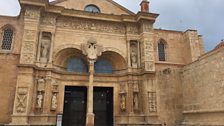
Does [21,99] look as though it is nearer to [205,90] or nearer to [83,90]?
[83,90]

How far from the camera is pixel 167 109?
14.7 m

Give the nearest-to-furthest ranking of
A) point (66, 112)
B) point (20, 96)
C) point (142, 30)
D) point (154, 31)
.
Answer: point (20, 96), point (66, 112), point (142, 30), point (154, 31)

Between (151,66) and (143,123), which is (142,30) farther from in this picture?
(143,123)

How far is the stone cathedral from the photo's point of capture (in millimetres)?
12289

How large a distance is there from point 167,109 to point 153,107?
1.67m

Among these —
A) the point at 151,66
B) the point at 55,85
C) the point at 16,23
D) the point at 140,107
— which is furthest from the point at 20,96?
the point at 151,66

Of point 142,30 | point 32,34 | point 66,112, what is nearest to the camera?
point 32,34

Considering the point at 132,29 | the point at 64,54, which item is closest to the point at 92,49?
the point at 64,54

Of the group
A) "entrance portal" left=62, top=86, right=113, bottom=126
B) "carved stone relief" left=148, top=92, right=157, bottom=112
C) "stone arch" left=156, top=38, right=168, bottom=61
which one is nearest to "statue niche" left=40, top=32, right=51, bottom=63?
"entrance portal" left=62, top=86, right=113, bottom=126

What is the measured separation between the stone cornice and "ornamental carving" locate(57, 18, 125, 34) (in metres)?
0.39

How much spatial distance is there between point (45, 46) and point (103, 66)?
4.60m

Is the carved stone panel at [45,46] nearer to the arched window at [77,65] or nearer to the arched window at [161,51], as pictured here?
the arched window at [77,65]

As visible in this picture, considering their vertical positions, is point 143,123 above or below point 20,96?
below

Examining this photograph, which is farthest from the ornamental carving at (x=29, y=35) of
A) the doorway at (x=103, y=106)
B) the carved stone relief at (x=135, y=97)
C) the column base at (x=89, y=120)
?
the carved stone relief at (x=135, y=97)
